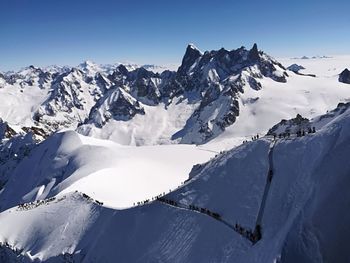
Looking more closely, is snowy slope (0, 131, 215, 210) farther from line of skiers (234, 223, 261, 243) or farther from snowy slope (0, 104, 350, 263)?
line of skiers (234, 223, 261, 243)

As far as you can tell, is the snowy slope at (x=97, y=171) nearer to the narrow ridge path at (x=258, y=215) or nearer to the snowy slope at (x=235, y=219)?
the snowy slope at (x=235, y=219)

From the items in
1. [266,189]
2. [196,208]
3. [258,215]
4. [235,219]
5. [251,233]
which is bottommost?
[196,208]

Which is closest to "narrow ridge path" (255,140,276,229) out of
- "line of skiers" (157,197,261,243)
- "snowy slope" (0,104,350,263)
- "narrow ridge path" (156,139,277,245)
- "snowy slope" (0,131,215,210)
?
"narrow ridge path" (156,139,277,245)

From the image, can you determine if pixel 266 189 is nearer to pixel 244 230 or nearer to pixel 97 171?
pixel 244 230

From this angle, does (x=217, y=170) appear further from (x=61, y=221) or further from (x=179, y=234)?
(x=61, y=221)

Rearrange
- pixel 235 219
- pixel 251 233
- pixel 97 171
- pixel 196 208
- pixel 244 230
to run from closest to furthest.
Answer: pixel 251 233 < pixel 244 230 < pixel 235 219 < pixel 196 208 < pixel 97 171

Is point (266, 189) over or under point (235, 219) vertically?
over

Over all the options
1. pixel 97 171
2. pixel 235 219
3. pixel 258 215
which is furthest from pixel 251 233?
pixel 97 171

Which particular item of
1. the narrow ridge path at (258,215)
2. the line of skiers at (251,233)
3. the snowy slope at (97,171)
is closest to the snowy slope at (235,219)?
the narrow ridge path at (258,215)

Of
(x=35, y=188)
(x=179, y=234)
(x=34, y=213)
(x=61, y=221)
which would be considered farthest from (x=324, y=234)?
(x=35, y=188)
